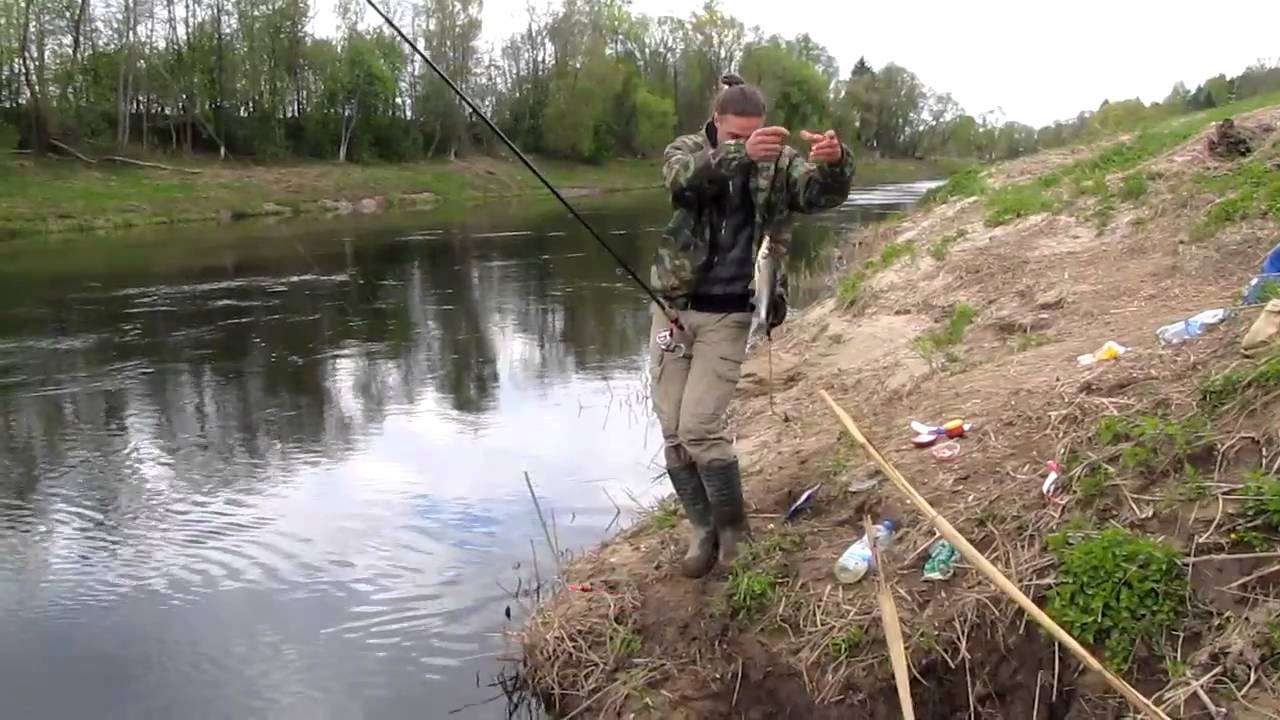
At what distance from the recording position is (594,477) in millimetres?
8680

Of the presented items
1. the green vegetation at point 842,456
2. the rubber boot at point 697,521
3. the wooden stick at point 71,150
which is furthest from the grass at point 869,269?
the wooden stick at point 71,150

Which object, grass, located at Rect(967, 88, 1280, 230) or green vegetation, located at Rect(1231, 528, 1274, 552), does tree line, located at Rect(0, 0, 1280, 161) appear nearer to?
grass, located at Rect(967, 88, 1280, 230)

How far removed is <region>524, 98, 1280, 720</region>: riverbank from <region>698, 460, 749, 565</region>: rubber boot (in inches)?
4.7

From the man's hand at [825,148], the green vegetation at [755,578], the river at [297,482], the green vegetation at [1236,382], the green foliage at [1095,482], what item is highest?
the man's hand at [825,148]

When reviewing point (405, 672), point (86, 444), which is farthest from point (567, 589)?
point (86, 444)

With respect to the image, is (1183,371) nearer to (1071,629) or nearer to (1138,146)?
(1071,629)

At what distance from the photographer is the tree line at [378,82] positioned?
42.9 metres

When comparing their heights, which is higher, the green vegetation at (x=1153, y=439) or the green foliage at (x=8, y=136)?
the green foliage at (x=8, y=136)

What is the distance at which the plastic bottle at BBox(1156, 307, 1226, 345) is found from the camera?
525 cm

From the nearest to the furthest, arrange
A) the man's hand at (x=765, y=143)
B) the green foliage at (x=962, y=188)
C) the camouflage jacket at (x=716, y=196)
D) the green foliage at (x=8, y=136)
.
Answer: the man's hand at (x=765, y=143), the camouflage jacket at (x=716, y=196), the green foliage at (x=962, y=188), the green foliage at (x=8, y=136)

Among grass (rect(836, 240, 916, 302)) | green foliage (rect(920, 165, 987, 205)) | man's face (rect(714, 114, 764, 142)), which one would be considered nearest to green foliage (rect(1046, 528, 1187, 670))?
man's face (rect(714, 114, 764, 142))

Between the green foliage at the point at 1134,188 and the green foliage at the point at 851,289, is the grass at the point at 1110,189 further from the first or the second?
the green foliage at the point at 851,289

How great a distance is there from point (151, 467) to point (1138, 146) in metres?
12.6

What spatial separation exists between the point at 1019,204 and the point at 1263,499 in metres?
9.98
